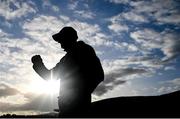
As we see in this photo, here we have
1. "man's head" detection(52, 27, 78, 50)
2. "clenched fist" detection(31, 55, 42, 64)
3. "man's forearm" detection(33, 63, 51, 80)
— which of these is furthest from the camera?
"clenched fist" detection(31, 55, 42, 64)

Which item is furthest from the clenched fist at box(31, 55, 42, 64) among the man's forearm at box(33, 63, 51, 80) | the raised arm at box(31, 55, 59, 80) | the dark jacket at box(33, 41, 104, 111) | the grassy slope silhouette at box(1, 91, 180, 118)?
the grassy slope silhouette at box(1, 91, 180, 118)

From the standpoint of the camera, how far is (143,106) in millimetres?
9227

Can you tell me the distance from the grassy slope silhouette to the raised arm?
2.52 meters

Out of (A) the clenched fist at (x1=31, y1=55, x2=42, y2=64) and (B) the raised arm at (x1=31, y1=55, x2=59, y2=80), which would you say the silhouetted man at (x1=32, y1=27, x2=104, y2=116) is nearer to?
(B) the raised arm at (x1=31, y1=55, x2=59, y2=80)

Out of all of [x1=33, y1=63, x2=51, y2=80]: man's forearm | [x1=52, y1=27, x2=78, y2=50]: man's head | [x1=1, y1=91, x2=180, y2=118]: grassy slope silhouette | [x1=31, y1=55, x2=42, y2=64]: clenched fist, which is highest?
[x1=52, y1=27, x2=78, y2=50]: man's head

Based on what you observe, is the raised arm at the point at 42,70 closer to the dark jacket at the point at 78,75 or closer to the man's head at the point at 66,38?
the dark jacket at the point at 78,75

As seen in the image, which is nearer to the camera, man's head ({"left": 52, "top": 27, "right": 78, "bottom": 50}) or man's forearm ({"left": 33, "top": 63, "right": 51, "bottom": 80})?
man's head ({"left": 52, "top": 27, "right": 78, "bottom": 50})

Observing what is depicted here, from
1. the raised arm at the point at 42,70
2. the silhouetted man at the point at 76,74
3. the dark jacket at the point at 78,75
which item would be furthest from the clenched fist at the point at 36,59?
the dark jacket at the point at 78,75

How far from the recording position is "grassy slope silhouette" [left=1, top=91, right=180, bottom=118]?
828cm

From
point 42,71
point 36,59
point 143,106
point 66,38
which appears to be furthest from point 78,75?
point 143,106

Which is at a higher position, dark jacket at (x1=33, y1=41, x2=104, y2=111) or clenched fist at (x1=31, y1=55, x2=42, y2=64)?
clenched fist at (x1=31, y1=55, x2=42, y2=64)

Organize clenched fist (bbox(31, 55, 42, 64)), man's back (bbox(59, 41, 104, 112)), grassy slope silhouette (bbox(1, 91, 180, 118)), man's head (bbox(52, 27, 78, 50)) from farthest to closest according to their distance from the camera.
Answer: grassy slope silhouette (bbox(1, 91, 180, 118)) < clenched fist (bbox(31, 55, 42, 64)) < man's head (bbox(52, 27, 78, 50)) < man's back (bbox(59, 41, 104, 112))

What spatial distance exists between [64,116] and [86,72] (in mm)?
1170

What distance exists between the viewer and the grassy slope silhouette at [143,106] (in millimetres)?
8281
